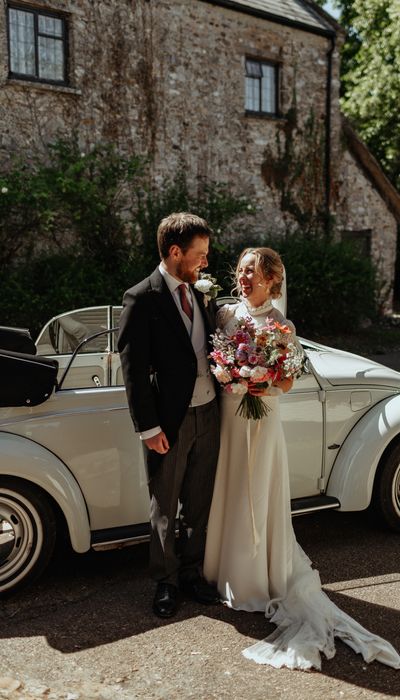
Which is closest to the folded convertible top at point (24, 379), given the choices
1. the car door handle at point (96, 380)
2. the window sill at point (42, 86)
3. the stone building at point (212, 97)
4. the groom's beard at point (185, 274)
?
the car door handle at point (96, 380)

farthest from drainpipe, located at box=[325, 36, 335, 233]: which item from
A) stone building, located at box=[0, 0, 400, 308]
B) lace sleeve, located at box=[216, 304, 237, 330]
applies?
lace sleeve, located at box=[216, 304, 237, 330]

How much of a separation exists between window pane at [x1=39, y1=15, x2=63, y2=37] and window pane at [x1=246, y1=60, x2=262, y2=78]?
4.89m

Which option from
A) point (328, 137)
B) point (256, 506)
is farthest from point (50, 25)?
point (256, 506)

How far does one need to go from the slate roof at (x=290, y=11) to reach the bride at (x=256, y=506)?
1325cm

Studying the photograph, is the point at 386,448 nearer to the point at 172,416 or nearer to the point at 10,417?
the point at 172,416

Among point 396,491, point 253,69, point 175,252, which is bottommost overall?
point 396,491

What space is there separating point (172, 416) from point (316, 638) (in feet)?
4.32

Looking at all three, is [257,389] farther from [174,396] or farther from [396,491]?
[396,491]

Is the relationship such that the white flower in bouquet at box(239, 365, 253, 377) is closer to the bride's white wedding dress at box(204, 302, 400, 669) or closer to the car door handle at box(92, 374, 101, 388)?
the bride's white wedding dress at box(204, 302, 400, 669)

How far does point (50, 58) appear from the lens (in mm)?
13180

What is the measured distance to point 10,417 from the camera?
386 centimetres

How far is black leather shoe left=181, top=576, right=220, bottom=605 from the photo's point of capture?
3.88m

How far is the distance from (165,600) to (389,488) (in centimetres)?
186

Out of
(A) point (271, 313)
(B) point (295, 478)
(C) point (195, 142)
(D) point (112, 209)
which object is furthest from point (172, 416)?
(C) point (195, 142)
